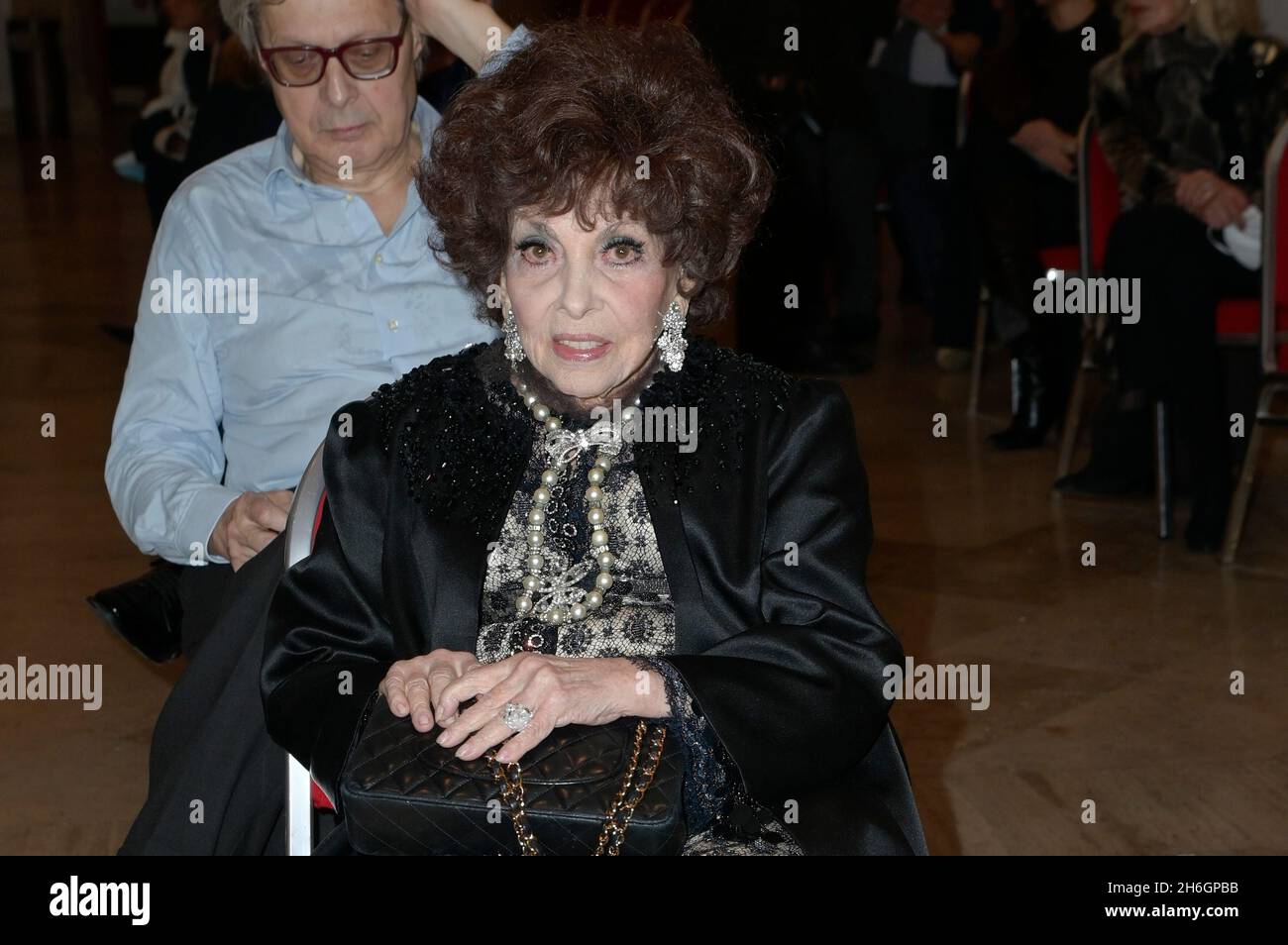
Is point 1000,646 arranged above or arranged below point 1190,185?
below

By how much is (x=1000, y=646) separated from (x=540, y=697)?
2798mm

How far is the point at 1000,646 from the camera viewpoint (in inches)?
176

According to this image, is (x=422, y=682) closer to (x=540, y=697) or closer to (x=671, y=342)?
(x=540, y=697)

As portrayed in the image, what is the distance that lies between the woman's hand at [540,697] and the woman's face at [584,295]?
39 centimetres

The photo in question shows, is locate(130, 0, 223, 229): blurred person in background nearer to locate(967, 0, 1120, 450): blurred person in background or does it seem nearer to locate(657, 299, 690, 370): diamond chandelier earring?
locate(967, 0, 1120, 450): blurred person in background

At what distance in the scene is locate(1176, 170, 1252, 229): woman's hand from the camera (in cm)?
520

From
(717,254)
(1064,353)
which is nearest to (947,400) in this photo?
(1064,353)

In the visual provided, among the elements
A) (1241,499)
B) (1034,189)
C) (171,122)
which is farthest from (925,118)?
(1241,499)

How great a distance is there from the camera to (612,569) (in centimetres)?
216

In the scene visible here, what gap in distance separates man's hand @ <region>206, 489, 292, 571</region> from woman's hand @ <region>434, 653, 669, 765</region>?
0.63 meters

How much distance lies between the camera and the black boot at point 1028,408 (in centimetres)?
645
